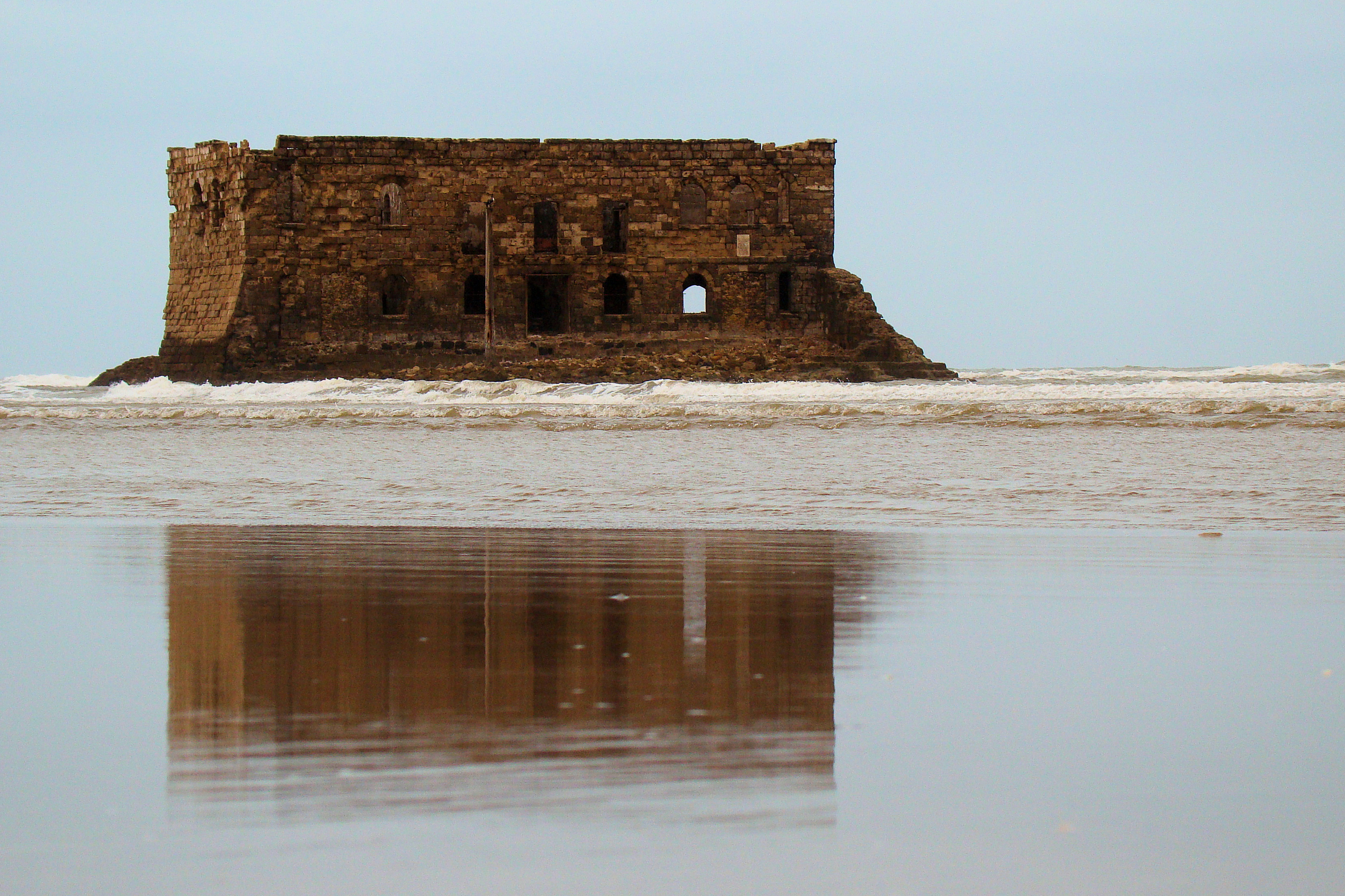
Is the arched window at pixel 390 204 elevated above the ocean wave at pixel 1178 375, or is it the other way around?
the arched window at pixel 390 204

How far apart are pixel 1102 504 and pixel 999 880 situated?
638 centimetres

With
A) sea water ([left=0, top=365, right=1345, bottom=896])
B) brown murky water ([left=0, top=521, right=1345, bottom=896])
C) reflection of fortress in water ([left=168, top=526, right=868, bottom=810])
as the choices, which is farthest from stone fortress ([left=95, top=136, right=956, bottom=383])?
brown murky water ([left=0, top=521, right=1345, bottom=896])

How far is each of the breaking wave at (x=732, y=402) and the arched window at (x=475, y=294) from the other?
8.89ft

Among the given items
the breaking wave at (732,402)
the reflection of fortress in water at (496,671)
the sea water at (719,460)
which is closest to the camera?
the reflection of fortress in water at (496,671)

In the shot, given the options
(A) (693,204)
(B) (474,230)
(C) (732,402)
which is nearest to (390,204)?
(B) (474,230)

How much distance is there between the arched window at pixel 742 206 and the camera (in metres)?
31.6

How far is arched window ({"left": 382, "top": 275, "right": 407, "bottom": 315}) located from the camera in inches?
1239

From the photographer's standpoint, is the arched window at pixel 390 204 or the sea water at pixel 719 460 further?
the arched window at pixel 390 204

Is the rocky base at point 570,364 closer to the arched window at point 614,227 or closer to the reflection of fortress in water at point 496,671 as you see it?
the arched window at point 614,227

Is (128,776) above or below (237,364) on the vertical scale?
below

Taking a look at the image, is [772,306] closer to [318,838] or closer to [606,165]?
[606,165]

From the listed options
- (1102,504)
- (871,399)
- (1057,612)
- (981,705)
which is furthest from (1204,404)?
(981,705)

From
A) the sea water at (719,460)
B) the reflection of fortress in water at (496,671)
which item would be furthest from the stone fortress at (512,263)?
the reflection of fortress in water at (496,671)

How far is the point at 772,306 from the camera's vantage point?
3181 cm
